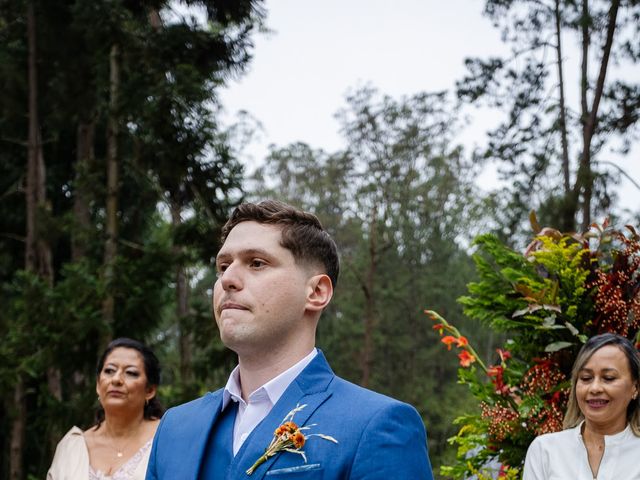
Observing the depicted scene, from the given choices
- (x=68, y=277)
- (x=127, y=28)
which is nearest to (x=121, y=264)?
(x=68, y=277)

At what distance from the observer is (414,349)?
1287 inches

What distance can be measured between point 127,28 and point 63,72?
5.91ft

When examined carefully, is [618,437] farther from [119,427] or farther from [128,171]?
[128,171]

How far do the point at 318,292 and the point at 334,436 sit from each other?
0.42 m

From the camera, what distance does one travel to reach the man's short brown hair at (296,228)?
87.8 inches

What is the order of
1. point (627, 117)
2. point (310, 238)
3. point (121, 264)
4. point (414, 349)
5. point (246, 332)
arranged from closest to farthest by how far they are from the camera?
point (246, 332)
point (310, 238)
point (121, 264)
point (627, 117)
point (414, 349)

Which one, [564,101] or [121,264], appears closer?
[121,264]

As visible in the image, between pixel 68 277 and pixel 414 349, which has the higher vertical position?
pixel 414 349

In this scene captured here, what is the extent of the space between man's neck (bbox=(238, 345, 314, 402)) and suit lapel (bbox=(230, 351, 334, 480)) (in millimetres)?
44

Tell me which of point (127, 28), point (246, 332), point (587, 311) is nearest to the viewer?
point (246, 332)

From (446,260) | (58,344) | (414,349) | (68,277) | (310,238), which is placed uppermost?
(446,260)

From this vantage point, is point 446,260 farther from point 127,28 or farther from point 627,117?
point 127,28

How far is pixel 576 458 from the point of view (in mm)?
3652

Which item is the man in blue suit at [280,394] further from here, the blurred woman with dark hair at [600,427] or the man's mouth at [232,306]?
the blurred woman with dark hair at [600,427]
